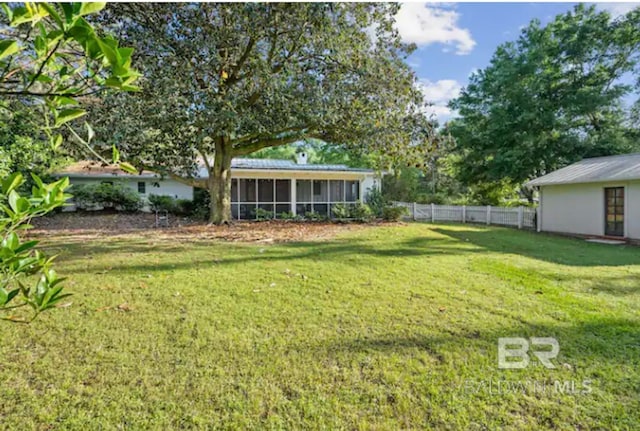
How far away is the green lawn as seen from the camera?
234 centimetres

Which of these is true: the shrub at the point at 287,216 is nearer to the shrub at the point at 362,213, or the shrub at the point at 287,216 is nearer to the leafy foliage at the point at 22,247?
the shrub at the point at 362,213

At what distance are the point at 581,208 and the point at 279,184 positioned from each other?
13.0m

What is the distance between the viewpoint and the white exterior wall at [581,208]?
10.7 meters

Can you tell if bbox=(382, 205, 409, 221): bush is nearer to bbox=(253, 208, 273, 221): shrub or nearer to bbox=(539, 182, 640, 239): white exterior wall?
bbox=(253, 208, 273, 221): shrub

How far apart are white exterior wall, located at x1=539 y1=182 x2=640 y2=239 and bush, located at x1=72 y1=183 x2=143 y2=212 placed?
1983cm

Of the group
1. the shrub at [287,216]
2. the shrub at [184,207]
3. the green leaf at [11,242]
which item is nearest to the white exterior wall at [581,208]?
the shrub at [287,216]

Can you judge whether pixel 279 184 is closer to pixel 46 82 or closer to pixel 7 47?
pixel 46 82

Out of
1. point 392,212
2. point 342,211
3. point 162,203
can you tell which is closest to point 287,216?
point 342,211

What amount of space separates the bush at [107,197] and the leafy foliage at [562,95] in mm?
19772

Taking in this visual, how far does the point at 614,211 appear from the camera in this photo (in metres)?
11.4

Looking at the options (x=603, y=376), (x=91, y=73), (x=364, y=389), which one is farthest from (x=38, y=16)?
(x=603, y=376)

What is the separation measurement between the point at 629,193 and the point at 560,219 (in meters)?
2.60

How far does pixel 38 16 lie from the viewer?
101 centimetres

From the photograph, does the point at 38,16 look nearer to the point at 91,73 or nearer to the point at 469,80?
the point at 91,73
